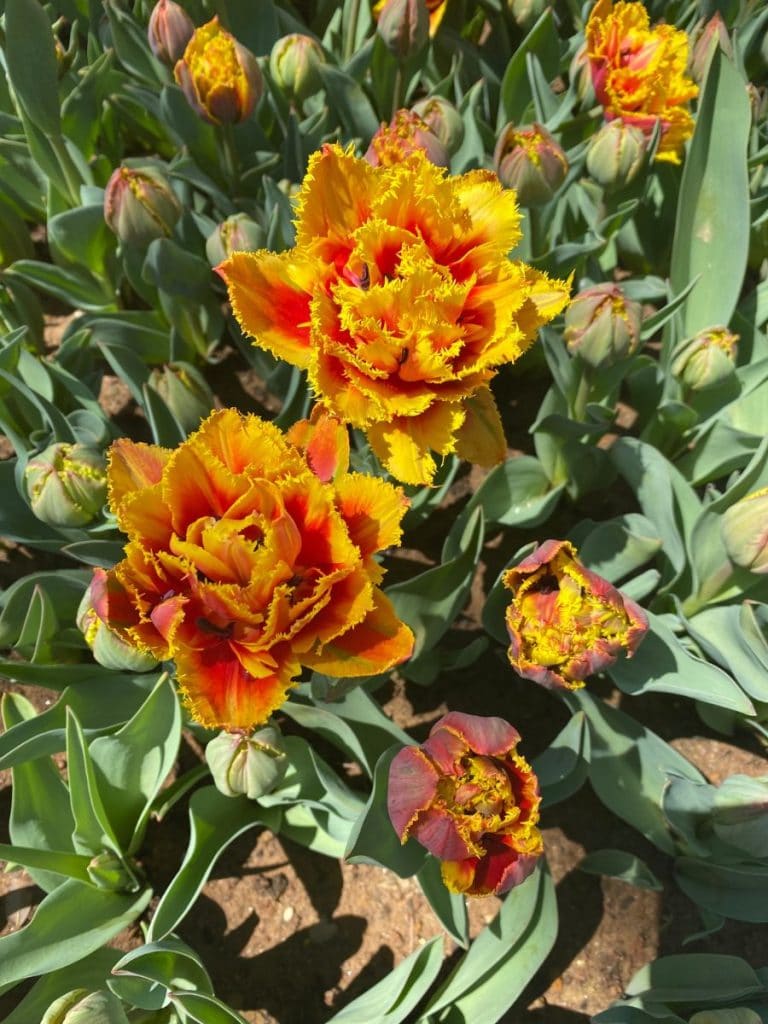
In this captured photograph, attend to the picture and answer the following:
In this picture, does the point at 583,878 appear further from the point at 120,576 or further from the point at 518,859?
the point at 120,576

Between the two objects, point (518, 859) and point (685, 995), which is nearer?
point (518, 859)

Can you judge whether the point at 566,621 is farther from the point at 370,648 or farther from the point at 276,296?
the point at 276,296

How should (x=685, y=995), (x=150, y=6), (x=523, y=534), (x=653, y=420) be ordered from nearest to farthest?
(x=685, y=995), (x=653, y=420), (x=523, y=534), (x=150, y=6)

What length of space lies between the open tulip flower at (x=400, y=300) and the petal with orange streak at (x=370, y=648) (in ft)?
0.55

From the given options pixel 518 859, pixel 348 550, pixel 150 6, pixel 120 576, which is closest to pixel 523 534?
pixel 518 859

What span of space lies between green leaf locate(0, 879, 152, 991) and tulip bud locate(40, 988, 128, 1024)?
7 centimetres

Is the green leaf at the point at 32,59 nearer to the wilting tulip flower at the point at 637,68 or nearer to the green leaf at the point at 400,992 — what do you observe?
the wilting tulip flower at the point at 637,68

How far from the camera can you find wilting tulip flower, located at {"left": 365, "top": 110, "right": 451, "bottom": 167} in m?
1.29

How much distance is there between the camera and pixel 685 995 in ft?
4.00

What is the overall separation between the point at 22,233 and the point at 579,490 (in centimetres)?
→ 137

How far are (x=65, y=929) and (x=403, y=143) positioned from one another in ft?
4.30

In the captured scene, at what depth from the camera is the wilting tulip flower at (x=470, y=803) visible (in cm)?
101

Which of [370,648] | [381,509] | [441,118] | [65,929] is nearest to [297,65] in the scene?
[441,118]

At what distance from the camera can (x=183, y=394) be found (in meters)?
1.41
